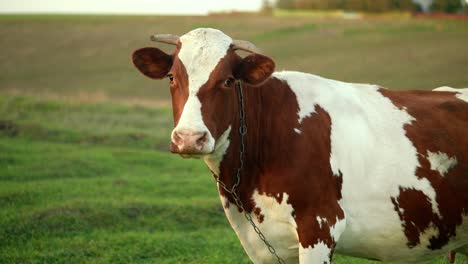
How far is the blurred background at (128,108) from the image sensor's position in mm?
10461

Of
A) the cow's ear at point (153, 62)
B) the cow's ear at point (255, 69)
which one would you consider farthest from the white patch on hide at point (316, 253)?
the cow's ear at point (153, 62)

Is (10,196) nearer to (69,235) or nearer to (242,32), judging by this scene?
(69,235)

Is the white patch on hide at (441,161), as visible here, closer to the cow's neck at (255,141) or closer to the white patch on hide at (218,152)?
the cow's neck at (255,141)

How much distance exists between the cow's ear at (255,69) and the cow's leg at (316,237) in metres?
1.12

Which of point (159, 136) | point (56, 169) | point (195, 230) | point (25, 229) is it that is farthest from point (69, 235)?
point (159, 136)

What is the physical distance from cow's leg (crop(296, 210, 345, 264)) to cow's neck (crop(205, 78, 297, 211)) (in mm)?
483

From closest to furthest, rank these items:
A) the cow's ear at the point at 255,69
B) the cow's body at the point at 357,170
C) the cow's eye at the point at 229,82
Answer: the cow's eye at the point at 229,82 < the cow's ear at the point at 255,69 < the cow's body at the point at 357,170

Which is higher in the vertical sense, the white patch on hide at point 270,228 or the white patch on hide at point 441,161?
the white patch on hide at point 441,161

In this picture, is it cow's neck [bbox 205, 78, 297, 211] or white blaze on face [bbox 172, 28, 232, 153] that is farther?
cow's neck [bbox 205, 78, 297, 211]

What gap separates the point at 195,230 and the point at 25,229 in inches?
95.2

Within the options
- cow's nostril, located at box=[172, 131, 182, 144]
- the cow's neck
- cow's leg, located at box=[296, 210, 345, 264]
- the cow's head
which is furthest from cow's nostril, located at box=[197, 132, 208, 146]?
cow's leg, located at box=[296, 210, 345, 264]

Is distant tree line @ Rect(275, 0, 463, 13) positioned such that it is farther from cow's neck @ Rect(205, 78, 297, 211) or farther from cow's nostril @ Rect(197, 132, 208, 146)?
cow's nostril @ Rect(197, 132, 208, 146)

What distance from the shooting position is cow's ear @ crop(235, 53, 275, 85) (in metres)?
5.95

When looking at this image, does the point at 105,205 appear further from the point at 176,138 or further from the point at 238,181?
the point at 176,138
